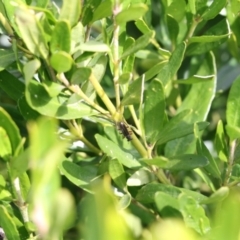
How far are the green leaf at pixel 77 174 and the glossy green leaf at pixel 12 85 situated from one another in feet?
0.45

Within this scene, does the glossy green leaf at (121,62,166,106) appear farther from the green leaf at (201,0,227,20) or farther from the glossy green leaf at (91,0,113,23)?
the green leaf at (201,0,227,20)

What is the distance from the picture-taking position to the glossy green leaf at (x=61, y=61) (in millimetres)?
645

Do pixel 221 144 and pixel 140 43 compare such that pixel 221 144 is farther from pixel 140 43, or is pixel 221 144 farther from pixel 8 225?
pixel 8 225

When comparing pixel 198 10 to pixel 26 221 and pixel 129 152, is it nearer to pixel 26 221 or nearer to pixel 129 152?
pixel 129 152

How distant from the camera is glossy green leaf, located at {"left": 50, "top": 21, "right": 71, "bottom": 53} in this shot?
640mm

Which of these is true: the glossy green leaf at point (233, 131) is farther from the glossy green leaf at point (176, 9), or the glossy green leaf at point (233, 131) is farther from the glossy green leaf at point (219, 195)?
the glossy green leaf at point (176, 9)

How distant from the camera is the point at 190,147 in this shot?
97 cm

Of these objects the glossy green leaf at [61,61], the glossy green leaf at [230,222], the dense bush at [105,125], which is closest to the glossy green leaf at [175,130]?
the dense bush at [105,125]

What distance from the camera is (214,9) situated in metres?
0.90

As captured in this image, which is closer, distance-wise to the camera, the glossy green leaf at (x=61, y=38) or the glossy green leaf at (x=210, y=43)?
the glossy green leaf at (x=61, y=38)

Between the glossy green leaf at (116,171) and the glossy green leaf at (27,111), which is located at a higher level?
the glossy green leaf at (27,111)

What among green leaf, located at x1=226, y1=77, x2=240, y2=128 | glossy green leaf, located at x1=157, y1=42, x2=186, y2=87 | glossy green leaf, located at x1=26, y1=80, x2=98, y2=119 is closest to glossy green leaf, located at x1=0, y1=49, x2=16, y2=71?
glossy green leaf, located at x1=26, y1=80, x2=98, y2=119

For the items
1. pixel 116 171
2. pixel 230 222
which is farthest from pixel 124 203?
pixel 230 222

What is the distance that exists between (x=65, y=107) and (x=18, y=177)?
0.11 meters
